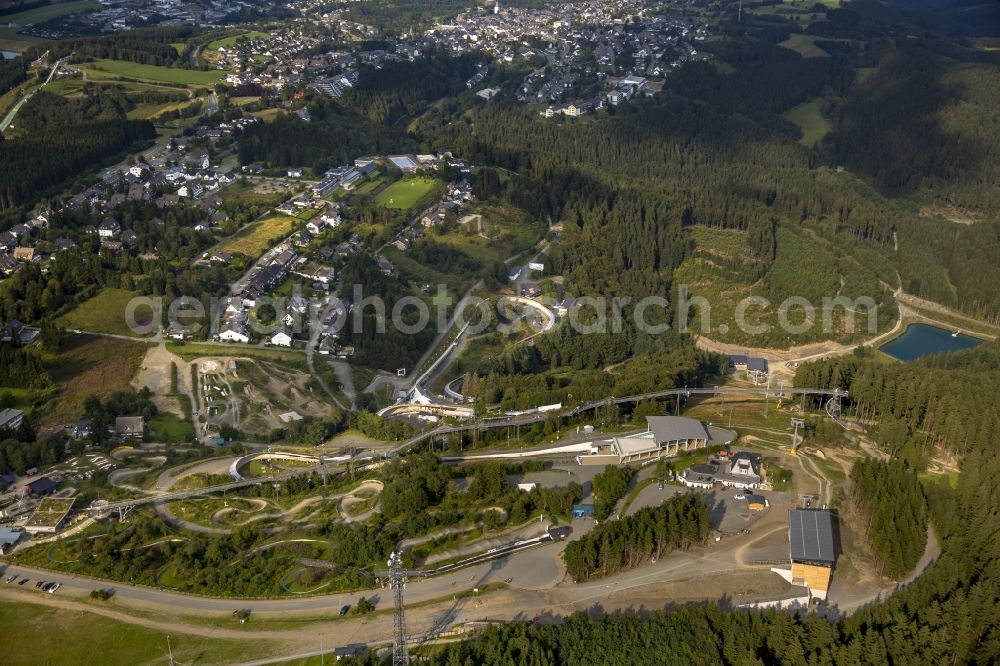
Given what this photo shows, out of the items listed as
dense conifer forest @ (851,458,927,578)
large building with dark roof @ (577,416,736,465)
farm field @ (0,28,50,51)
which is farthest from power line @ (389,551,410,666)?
farm field @ (0,28,50,51)

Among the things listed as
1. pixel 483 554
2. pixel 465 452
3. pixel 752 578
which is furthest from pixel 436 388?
pixel 752 578

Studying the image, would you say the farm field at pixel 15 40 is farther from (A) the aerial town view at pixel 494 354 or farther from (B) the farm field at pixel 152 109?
(B) the farm field at pixel 152 109

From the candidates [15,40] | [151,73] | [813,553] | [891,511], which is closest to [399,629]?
[813,553]

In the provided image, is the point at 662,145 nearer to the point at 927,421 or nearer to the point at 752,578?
the point at 927,421

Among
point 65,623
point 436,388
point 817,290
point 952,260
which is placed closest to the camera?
point 65,623

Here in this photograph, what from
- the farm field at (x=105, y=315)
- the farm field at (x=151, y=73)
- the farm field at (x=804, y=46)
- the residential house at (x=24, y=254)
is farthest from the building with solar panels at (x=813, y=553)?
the farm field at (x=804, y=46)

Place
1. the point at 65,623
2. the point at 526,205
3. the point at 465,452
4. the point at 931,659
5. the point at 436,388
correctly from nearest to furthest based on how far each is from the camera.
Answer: the point at 931,659, the point at 65,623, the point at 465,452, the point at 436,388, the point at 526,205

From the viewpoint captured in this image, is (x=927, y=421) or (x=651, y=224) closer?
(x=927, y=421)

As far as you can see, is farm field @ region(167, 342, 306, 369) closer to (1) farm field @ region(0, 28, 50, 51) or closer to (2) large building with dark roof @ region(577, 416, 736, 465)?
(2) large building with dark roof @ region(577, 416, 736, 465)
